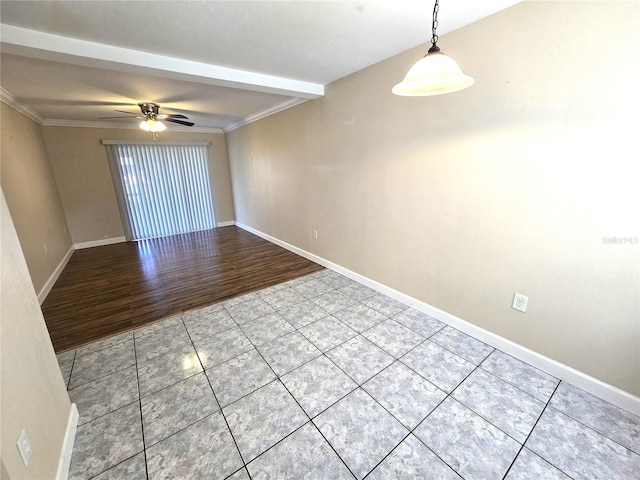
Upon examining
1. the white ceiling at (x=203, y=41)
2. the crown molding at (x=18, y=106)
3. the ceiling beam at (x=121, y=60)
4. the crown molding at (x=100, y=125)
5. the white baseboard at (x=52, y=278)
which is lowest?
the white baseboard at (x=52, y=278)

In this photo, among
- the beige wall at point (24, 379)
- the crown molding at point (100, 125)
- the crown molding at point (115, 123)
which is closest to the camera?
the beige wall at point (24, 379)

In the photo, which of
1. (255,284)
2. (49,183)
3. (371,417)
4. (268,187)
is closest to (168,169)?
(49,183)

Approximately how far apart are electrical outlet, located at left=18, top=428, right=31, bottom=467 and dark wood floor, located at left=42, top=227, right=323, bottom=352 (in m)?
1.54

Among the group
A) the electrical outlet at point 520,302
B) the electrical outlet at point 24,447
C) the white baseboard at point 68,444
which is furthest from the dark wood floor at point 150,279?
the electrical outlet at point 520,302

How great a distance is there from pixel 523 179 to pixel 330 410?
1962 mm

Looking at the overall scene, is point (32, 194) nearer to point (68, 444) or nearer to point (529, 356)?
point (68, 444)

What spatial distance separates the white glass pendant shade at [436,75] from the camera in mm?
1150

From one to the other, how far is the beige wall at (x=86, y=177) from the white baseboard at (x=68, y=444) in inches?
192

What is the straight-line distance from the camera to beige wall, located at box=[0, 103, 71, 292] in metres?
2.94

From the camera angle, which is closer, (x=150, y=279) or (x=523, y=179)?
(x=523, y=179)

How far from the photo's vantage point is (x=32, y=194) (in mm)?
3508

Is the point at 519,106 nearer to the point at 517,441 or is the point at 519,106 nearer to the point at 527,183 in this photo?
the point at 527,183

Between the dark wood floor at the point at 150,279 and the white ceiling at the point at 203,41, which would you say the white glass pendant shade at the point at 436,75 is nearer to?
the white ceiling at the point at 203,41

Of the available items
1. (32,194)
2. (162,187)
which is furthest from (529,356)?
(162,187)
